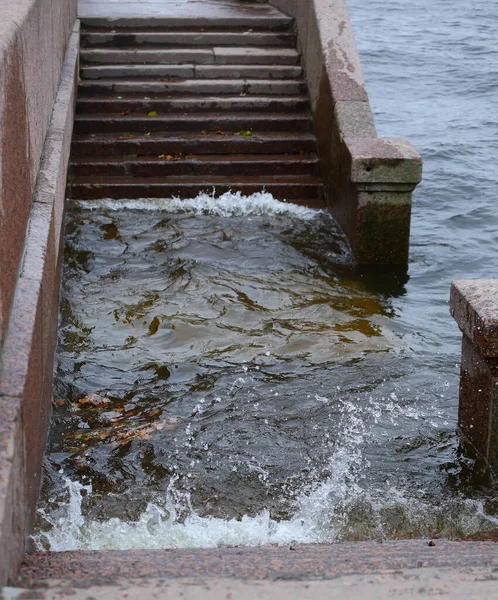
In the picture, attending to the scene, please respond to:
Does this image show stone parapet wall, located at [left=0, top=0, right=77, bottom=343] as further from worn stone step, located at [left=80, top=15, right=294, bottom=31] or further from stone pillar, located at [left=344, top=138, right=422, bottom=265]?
worn stone step, located at [left=80, top=15, right=294, bottom=31]

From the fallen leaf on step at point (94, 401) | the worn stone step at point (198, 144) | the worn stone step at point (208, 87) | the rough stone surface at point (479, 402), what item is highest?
the worn stone step at point (208, 87)

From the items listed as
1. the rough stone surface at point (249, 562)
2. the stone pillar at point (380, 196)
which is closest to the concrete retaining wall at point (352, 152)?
the stone pillar at point (380, 196)

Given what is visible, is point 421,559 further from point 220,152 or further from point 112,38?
point 112,38

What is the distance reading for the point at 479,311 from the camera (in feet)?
14.4

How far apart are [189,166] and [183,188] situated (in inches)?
15.7

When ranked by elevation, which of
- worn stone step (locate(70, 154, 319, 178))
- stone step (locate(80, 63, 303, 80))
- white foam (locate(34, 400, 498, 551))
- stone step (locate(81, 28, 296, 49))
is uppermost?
stone step (locate(81, 28, 296, 49))

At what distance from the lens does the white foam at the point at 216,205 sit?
9742mm

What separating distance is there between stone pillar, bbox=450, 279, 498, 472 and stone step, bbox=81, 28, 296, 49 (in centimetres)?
790

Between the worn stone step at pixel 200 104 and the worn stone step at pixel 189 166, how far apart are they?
897 millimetres

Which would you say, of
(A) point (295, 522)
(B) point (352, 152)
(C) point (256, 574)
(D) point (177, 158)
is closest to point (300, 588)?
(C) point (256, 574)

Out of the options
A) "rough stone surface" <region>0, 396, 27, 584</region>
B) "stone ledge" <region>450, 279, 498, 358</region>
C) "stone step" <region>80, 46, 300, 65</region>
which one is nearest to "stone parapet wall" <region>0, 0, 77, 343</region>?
"rough stone surface" <region>0, 396, 27, 584</region>

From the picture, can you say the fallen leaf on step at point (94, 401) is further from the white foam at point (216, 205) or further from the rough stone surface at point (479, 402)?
the white foam at point (216, 205)

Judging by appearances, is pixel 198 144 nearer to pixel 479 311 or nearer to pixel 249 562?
pixel 479 311

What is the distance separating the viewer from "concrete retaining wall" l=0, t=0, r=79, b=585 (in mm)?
2990
